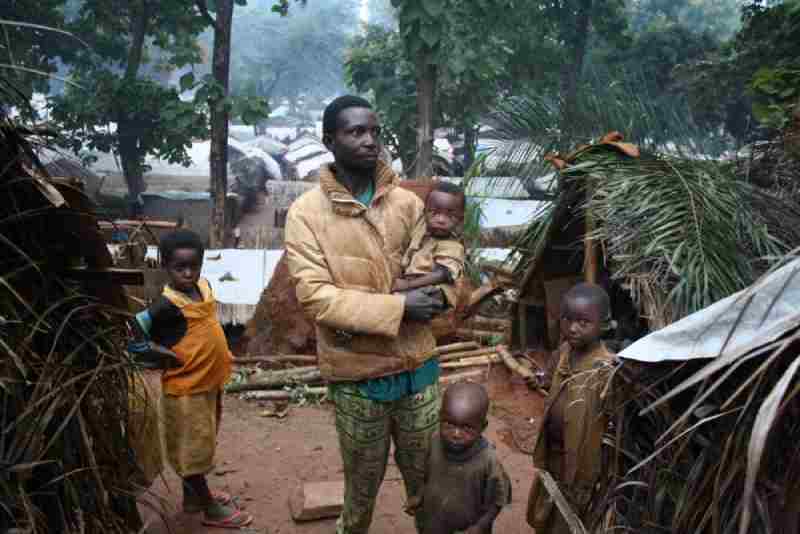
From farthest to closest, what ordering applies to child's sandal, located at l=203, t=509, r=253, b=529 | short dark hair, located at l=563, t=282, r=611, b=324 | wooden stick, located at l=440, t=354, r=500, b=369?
wooden stick, located at l=440, t=354, r=500, b=369 < child's sandal, located at l=203, t=509, r=253, b=529 < short dark hair, located at l=563, t=282, r=611, b=324

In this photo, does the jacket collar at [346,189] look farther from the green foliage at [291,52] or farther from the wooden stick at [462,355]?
the green foliage at [291,52]

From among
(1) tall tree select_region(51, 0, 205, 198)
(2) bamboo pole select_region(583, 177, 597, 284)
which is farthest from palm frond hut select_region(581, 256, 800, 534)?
(1) tall tree select_region(51, 0, 205, 198)

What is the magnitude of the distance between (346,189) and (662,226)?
231cm

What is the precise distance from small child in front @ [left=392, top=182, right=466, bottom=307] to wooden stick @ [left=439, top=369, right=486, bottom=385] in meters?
3.55

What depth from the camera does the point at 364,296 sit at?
2.77m

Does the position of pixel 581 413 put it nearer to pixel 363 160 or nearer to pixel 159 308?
pixel 363 160

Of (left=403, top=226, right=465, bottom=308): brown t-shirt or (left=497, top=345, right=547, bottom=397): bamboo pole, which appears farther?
(left=497, top=345, right=547, bottom=397): bamboo pole

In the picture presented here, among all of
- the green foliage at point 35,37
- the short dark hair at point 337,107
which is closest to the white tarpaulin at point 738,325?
the short dark hair at point 337,107

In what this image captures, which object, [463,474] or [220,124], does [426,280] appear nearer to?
[463,474]

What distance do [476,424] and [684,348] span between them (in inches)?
45.3

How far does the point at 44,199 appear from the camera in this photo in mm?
2287

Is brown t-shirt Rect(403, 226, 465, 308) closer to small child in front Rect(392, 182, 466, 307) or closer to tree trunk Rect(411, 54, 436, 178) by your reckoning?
small child in front Rect(392, 182, 466, 307)

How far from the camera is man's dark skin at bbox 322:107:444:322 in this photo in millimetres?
2818

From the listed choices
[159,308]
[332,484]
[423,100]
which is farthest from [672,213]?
[423,100]
